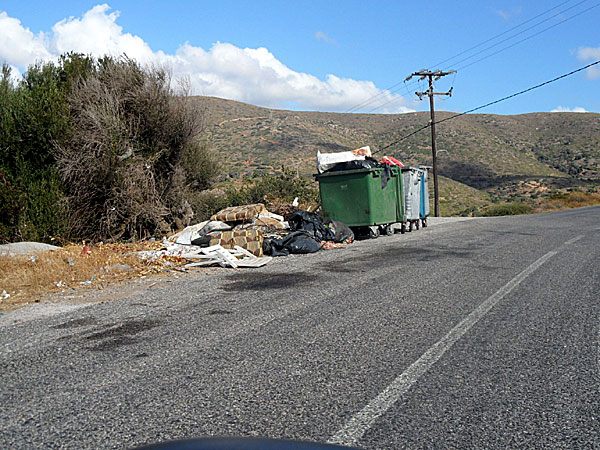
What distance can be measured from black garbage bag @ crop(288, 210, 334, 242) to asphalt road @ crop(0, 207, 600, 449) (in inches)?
266

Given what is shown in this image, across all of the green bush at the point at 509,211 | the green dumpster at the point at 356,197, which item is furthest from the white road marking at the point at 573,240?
the green bush at the point at 509,211

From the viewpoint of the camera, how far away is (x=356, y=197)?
17.3 metres

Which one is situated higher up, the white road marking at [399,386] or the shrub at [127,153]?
the shrub at [127,153]

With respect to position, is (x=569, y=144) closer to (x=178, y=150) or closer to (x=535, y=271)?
(x=178, y=150)

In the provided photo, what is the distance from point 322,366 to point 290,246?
9.22m

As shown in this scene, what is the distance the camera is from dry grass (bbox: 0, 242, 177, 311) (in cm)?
900

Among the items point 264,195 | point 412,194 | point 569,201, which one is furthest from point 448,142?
point 412,194

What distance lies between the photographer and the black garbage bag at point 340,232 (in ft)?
52.6

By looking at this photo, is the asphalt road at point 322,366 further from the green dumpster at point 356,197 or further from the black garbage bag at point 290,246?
the green dumpster at point 356,197

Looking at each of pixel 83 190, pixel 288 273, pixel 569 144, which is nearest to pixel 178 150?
pixel 83 190

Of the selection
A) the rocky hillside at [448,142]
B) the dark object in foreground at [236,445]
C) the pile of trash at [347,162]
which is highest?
the rocky hillside at [448,142]

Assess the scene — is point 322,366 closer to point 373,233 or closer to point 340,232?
point 340,232

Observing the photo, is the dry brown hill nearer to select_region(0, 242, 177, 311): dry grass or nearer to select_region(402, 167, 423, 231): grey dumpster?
select_region(402, 167, 423, 231): grey dumpster

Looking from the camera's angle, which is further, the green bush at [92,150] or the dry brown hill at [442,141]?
the dry brown hill at [442,141]
